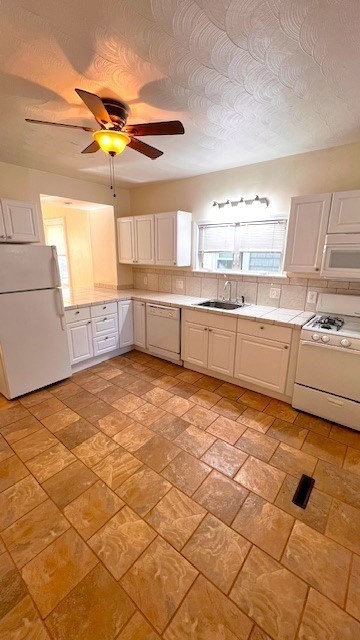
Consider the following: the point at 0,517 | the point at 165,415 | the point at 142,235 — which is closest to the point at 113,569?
the point at 0,517

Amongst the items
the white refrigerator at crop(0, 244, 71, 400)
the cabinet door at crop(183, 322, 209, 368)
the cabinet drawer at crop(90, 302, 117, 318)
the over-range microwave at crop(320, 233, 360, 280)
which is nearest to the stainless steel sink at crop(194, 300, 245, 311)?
the cabinet door at crop(183, 322, 209, 368)

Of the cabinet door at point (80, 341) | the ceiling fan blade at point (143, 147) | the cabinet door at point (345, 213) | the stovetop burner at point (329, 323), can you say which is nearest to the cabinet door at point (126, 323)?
the cabinet door at point (80, 341)

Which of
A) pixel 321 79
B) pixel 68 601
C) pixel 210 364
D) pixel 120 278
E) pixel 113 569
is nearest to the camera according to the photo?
pixel 68 601

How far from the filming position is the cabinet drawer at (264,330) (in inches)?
101

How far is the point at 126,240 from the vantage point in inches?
163

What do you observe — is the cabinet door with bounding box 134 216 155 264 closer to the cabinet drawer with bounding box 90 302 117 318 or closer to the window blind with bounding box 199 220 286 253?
the window blind with bounding box 199 220 286 253

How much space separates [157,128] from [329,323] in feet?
6.98

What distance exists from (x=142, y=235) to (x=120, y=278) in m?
0.90

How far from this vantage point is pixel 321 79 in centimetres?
154

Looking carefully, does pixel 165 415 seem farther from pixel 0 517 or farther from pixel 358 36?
pixel 358 36

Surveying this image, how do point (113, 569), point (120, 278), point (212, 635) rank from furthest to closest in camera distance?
point (120, 278) → point (113, 569) → point (212, 635)

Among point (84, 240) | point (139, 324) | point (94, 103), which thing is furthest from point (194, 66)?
point (84, 240)

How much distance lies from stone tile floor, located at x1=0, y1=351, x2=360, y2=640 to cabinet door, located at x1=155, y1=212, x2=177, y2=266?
2059 mm

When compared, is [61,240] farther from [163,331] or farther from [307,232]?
[307,232]
